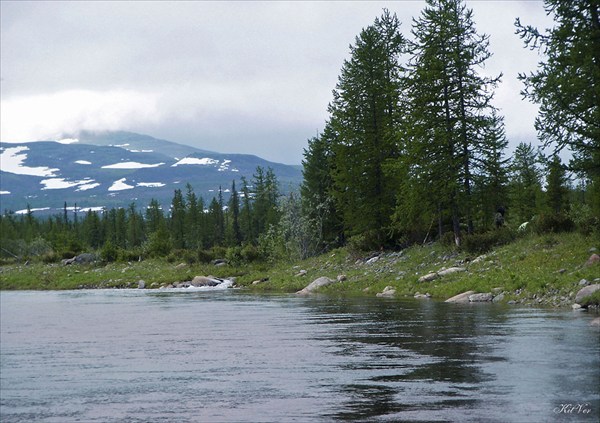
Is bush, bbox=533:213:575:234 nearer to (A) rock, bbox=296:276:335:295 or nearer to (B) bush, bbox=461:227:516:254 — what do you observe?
(B) bush, bbox=461:227:516:254

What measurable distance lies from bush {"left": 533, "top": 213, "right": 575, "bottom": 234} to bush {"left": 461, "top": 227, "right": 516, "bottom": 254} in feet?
5.99

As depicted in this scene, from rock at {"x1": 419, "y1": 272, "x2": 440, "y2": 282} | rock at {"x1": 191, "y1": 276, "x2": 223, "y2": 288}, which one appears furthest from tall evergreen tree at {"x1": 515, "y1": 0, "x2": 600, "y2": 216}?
rock at {"x1": 191, "y1": 276, "x2": 223, "y2": 288}

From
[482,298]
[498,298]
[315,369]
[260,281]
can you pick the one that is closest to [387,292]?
[482,298]

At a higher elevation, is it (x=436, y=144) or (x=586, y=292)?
(x=436, y=144)

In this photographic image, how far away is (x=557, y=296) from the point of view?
2284cm

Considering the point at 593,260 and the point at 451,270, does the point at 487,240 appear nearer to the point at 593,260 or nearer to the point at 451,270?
the point at 451,270

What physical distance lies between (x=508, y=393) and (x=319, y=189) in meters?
51.4

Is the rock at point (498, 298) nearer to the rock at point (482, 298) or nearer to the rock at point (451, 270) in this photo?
the rock at point (482, 298)

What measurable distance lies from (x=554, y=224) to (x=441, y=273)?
5.64 m

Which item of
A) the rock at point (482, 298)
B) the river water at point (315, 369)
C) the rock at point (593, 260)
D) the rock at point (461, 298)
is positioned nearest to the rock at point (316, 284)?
the rock at point (461, 298)

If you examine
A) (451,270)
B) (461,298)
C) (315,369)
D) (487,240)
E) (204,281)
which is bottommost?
(204,281)

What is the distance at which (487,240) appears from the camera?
33.8 metres

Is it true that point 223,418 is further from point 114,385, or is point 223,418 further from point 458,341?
point 458,341

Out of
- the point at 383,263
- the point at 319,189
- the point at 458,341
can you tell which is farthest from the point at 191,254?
the point at 458,341
